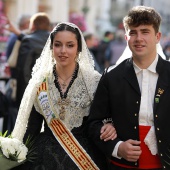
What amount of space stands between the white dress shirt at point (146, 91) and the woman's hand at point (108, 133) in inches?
2.4

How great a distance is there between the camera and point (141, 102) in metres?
3.12

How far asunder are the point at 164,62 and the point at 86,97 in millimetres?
602

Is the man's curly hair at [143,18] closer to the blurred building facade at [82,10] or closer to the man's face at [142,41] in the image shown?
the man's face at [142,41]

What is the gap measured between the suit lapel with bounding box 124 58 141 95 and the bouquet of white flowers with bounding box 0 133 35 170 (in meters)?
0.80

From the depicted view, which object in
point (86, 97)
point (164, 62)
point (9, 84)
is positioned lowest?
point (9, 84)

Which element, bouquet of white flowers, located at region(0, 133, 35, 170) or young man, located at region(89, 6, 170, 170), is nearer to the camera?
young man, located at region(89, 6, 170, 170)

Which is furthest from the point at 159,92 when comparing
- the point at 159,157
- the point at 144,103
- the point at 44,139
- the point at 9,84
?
the point at 9,84

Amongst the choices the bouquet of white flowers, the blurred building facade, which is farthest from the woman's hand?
the blurred building facade

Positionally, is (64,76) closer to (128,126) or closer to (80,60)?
(80,60)

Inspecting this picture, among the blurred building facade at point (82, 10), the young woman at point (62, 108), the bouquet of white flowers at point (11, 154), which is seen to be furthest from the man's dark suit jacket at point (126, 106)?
the blurred building facade at point (82, 10)

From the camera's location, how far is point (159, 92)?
3113mm

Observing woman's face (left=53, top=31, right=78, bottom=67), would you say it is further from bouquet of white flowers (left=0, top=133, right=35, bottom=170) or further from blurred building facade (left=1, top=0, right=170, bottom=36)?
blurred building facade (left=1, top=0, right=170, bottom=36)

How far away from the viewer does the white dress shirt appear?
10.2 ft

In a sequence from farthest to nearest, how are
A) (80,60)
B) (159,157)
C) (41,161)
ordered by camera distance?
(80,60) < (41,161) < (159,157)
